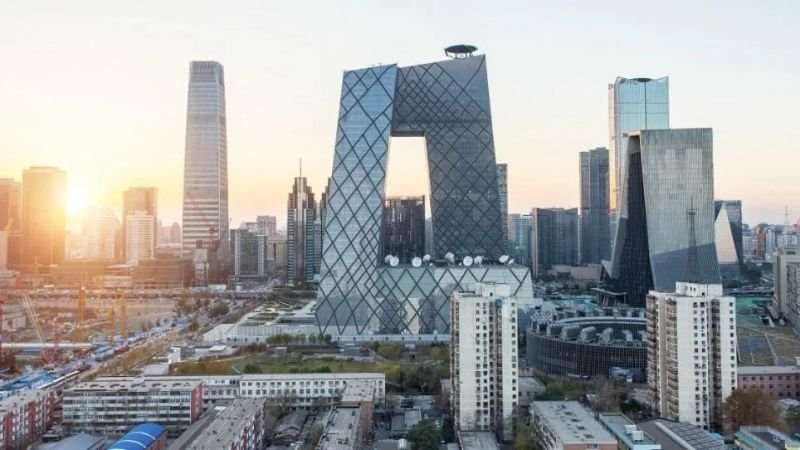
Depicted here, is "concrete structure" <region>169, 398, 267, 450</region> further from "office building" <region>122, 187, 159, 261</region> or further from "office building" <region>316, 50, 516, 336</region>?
"office building" <region>122, 187, 159, 261</region>

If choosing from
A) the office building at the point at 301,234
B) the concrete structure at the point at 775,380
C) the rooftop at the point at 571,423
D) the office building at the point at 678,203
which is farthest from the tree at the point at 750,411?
the office building at the point at 301,234

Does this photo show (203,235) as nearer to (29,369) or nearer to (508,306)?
(29,369)

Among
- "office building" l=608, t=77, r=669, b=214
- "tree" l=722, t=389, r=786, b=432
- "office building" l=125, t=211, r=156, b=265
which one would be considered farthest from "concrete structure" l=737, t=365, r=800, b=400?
"office building" l=125, t=211, r=156, b=265

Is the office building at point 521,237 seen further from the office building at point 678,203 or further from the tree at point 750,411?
the tree at point 750,411

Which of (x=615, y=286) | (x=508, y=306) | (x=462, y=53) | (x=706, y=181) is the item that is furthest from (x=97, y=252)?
(x=508, y=306)

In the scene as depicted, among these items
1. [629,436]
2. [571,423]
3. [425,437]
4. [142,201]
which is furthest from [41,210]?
[629,436]

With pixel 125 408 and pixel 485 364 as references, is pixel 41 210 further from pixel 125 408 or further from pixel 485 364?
pixel 485 364
